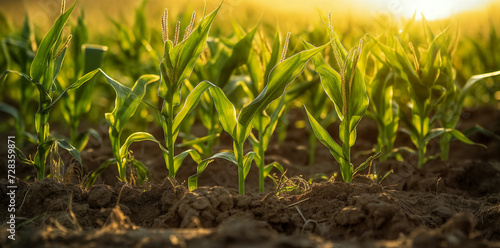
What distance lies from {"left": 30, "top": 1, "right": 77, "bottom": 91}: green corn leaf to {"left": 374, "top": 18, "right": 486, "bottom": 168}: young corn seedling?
165 centimetres

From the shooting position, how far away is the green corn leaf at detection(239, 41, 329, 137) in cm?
221

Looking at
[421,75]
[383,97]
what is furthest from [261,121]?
[421,75]

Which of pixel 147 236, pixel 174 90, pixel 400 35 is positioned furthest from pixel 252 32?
pixel 147 236

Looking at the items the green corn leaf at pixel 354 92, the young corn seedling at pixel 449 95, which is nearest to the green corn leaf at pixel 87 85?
the green corn leaf at pixel 354 92

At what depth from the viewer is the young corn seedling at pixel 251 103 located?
222cm

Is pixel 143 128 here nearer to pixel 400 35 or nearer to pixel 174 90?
pixel 174 90

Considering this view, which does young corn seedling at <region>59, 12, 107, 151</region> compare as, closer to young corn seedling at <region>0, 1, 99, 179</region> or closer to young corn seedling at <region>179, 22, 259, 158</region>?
young corn seedling at <region>0, 1, 99, 179</region>

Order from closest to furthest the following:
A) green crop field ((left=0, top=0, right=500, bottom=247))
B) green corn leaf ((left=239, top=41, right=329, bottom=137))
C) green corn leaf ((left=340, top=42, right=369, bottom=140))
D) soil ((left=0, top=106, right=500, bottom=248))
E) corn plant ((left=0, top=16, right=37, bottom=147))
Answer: soil ((left=0, top=106, right=500, bottom=248)), green crop field ((left=0, top=0, right=500, bottom=247)), green corn leaf ((left=239, top=41, right=329, bottom=137)), green corn leaf ((left=340, top=42, right=369, bottom=140)), corn plant ((left=0, top=16, right=37, bottom=147))

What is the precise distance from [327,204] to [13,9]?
1764 cm

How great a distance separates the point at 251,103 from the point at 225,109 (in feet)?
0.67

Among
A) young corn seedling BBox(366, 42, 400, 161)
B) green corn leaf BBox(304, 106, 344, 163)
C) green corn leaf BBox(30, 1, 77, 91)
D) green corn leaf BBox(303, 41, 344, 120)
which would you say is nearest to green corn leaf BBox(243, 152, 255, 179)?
green corn leaf BBox(304, 106, 344, 163)

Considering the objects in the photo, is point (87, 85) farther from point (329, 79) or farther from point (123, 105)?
point (329, 79)

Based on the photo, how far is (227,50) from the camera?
3.22 meters

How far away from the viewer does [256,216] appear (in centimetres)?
206
